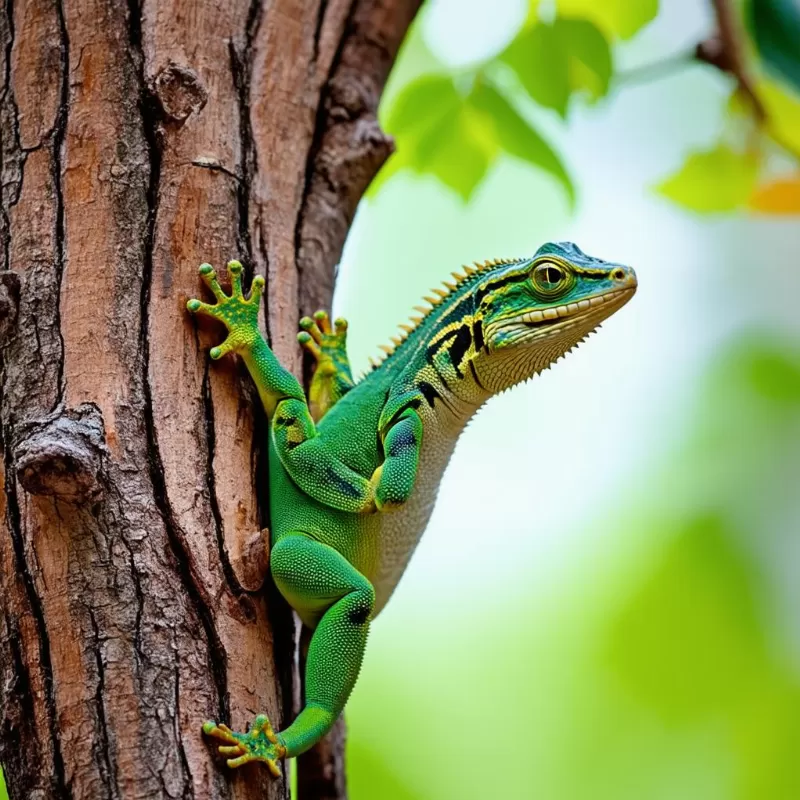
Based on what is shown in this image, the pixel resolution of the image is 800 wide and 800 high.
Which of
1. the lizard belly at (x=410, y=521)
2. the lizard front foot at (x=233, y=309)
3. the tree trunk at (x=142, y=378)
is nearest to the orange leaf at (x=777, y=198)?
the lizard belly at (x=410, y=521)

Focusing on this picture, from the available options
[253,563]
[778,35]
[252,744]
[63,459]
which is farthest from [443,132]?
[252,744]

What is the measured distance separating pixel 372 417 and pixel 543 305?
3.20 feet

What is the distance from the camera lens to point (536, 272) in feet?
16.7

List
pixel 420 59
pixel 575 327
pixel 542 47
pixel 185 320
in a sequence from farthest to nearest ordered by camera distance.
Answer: pixel 420 59 < pixel 542 47 < pixel 575 327 < pixel 185 320

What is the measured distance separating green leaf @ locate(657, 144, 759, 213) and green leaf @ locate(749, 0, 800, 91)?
553mm

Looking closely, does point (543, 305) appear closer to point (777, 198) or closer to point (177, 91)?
point (177, 91)

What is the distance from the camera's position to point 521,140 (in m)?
5.84

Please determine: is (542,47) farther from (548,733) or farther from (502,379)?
(548,733)

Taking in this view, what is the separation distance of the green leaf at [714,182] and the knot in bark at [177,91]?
3.09 metres

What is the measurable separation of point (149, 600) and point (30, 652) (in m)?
0.48

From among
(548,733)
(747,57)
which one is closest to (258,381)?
(747,57)

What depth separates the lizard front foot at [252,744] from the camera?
3900mm

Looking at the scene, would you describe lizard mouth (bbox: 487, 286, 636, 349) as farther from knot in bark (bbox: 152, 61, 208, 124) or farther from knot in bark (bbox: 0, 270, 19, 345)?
knot in bark (bbox: 0, 270, 19, 345)

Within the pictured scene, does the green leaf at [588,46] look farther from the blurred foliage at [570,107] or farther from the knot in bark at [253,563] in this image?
the knot in bark at [253,563]
